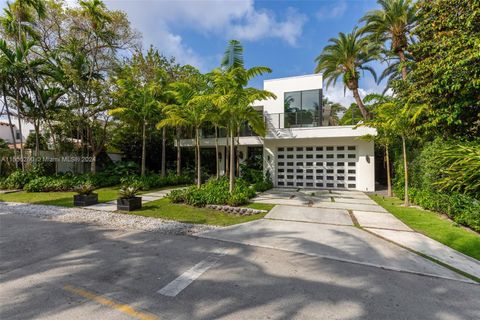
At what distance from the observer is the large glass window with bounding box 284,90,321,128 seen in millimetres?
13523

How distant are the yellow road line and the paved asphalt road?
0.01 m

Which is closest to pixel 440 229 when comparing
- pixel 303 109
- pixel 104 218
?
pixel 104 218

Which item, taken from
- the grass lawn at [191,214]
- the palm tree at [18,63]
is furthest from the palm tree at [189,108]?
the palm tree at [18,63]

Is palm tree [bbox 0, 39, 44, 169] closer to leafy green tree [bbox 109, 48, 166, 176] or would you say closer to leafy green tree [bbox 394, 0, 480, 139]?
leafy green tree [bbox 109, 48, 166, 176]

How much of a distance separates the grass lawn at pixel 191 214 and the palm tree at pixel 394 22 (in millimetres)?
12246

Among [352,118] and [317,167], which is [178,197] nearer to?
[317,167]

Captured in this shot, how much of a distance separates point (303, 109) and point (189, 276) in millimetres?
12851

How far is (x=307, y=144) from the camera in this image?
14.3 metres

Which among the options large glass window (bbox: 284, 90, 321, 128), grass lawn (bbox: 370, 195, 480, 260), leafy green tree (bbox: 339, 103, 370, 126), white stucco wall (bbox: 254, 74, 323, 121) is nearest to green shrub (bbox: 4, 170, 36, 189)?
white stucco wall (bbox: 254, 74, 323, 121)

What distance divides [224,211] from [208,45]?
950cm

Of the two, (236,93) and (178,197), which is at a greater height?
(236,93)

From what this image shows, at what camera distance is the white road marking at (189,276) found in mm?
3057

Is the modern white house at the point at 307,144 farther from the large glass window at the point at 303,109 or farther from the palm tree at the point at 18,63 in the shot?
the palm tree at the point at 18,63

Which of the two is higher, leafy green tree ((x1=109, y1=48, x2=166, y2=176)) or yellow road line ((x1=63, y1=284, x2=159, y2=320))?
leafy green tree ((x1=109, y1=48, x2=166, y2=176))
